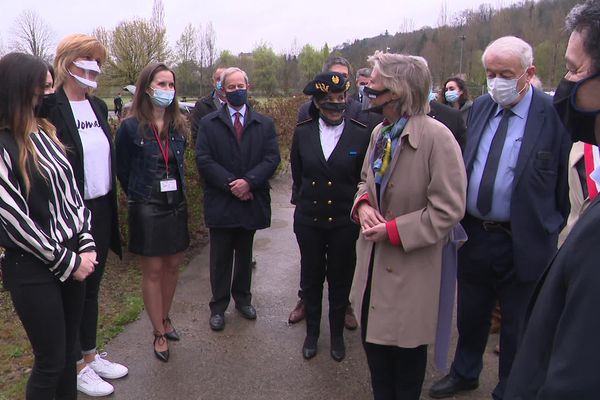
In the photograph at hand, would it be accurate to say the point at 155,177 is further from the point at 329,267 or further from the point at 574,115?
the point at 574,115

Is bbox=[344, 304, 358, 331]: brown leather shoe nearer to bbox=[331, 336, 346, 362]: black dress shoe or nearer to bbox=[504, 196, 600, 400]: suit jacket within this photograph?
bbox=[331, 336, 346, 362]: black dress shoe

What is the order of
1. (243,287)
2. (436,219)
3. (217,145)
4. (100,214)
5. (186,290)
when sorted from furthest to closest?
(186,290) → (243,287) → (217,145) → (100,214) → (436,219)

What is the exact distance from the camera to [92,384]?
122 inches

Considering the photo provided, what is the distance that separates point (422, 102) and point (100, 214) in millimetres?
2030

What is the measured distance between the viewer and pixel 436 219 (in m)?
2.36

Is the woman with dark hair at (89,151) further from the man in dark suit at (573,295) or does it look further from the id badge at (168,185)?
the man in dark suit at (573,295)

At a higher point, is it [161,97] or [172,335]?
[161,97]

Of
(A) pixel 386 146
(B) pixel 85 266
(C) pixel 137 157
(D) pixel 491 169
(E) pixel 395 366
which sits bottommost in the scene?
(E) pixel 395 366

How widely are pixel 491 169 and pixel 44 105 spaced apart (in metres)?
2.38

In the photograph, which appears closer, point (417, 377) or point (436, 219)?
point (436, 219)

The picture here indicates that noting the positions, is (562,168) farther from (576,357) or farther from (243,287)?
(243,287)

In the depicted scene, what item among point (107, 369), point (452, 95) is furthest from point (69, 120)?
point (452, 95)

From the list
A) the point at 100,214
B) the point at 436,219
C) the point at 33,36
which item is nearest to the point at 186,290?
the point at 100,214

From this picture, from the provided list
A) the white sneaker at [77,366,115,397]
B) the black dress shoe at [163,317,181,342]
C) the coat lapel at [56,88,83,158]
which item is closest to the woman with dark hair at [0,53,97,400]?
the coat lapel at [56,88,83,158]
